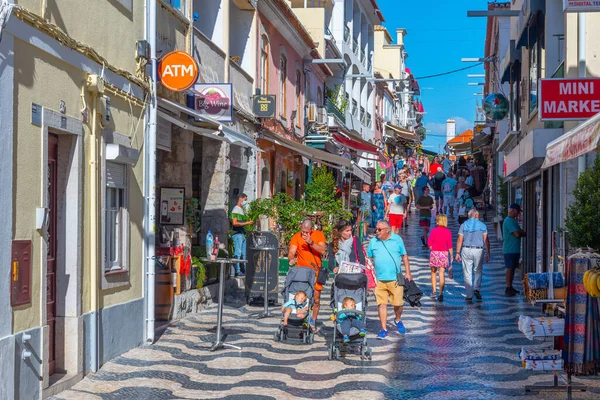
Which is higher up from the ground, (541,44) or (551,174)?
(541,44)

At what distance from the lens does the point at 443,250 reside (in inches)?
639

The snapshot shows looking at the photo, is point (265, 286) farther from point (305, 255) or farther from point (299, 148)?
point (299, 148)

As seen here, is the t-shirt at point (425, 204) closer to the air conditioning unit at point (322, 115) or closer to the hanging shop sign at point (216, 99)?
the air conditioning unit at point (322, 115)

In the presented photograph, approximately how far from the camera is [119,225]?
1036 cm

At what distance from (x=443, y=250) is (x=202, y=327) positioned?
5651mm

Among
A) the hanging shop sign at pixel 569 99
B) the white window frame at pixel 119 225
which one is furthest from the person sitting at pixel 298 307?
the hanging shop sign at pixel 569 99

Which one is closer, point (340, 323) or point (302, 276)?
point (340, 323)

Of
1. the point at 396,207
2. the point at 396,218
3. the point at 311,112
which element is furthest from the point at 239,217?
the point at 311,112

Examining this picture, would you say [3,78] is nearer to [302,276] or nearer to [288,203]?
[302,276]

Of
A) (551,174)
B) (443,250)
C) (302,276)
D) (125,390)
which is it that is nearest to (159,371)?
(125,390)

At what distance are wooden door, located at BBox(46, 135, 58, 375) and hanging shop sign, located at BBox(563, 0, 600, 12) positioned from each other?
225 inches

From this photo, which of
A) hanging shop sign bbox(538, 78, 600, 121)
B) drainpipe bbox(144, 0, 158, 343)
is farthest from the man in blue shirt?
drainpipe bbox(144, 0, 158, 343)

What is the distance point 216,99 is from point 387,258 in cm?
415

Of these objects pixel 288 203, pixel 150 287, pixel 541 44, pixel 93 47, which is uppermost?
pixel 541 44
